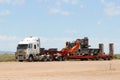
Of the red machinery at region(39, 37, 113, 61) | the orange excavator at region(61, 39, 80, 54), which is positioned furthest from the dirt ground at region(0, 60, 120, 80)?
the orange excavator at region(61, 39, 80, 54)

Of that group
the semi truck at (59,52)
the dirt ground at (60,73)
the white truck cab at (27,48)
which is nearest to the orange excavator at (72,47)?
the semi truck at (59,52)

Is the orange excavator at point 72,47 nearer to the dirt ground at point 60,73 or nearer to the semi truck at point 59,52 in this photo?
the semi truck at point 59,52

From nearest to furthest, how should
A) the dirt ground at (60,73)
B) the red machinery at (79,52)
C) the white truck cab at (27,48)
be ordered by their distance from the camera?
the dirt ground at (60,73)
the white truck cab at (27,48)
the red machinery at (79,52)

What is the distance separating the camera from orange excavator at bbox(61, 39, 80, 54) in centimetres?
6517

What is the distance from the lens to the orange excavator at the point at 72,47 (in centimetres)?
6517

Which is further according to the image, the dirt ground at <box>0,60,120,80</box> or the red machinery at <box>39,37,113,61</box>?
the red machinery at <box>39,37,113,61</box>

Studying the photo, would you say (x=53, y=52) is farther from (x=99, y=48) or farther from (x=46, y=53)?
(x=99, y=48)

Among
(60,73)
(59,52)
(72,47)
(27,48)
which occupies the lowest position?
(60,73)

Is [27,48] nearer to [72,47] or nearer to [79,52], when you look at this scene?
[72,47]

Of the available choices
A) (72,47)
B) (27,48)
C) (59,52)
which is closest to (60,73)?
(27,48)

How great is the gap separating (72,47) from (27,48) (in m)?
9.53

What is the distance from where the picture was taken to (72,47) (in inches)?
2623

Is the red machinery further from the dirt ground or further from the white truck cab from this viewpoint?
the dirt ground

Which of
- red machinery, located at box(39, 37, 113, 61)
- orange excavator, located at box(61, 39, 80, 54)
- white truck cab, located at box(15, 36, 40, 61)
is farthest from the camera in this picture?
orange excavator, located at box(61, 39, 80, 54)
